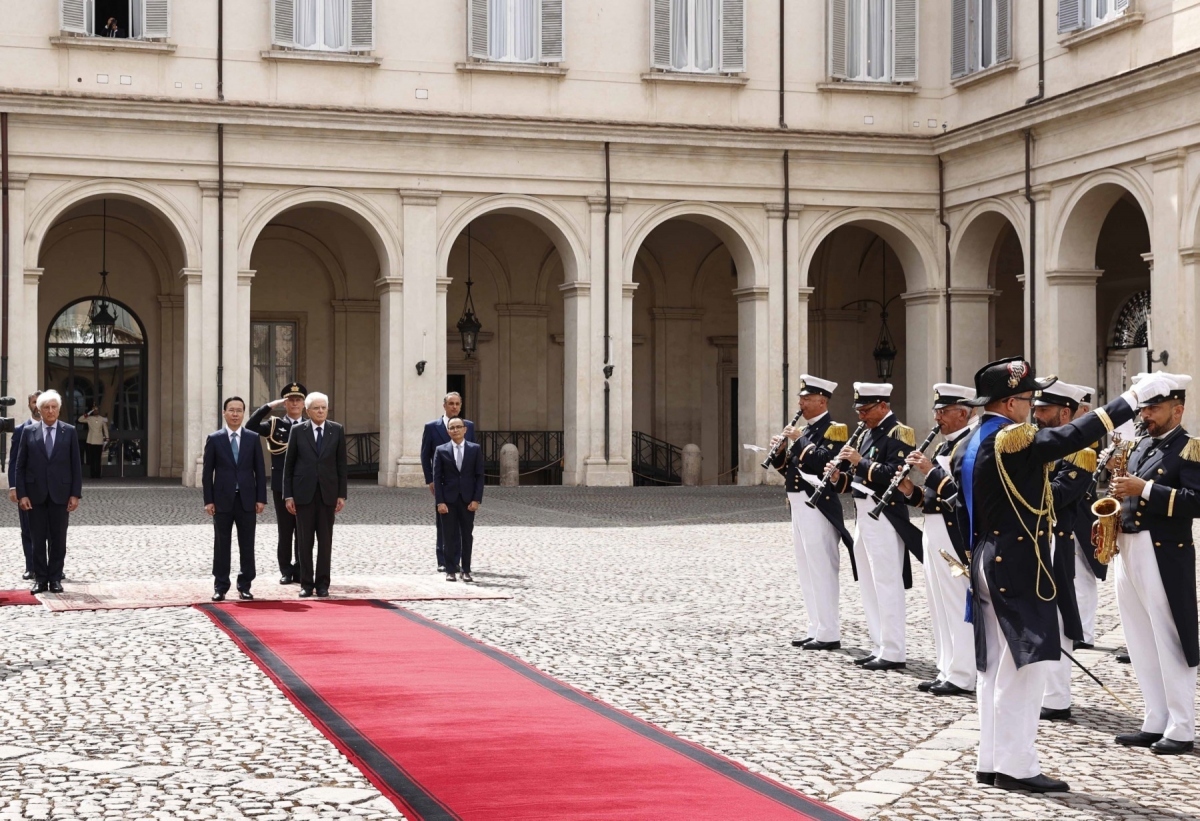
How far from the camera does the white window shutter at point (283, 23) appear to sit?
25172 mm

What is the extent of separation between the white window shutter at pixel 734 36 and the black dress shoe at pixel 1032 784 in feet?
71.0

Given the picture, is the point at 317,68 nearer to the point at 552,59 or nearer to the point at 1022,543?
the point at 552,59

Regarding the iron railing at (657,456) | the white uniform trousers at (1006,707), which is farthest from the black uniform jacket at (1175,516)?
the iron railing at (657,456)

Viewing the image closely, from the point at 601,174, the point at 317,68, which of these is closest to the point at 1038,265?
the point at 601,174

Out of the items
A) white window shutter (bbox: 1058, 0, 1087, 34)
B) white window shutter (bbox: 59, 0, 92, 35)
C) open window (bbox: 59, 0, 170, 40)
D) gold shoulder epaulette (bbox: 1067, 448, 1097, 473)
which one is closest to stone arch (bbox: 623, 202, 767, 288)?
white window shutter (bbox: 1058, 0, 1087, 34)

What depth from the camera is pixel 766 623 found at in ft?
36.1

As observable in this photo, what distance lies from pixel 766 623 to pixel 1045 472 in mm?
4750

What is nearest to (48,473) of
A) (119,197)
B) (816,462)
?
(816,462)

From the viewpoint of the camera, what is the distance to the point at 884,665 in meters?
9.20

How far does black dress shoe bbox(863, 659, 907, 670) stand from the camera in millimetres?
9188

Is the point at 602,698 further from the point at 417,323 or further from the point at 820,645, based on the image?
the point at 417,323

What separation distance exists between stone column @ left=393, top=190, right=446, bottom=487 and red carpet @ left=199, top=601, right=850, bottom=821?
52.2 ft

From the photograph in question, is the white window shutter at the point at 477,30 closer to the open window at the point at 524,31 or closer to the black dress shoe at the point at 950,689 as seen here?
the open window at the point at 524,31

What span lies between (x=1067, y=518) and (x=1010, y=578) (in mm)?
1571
